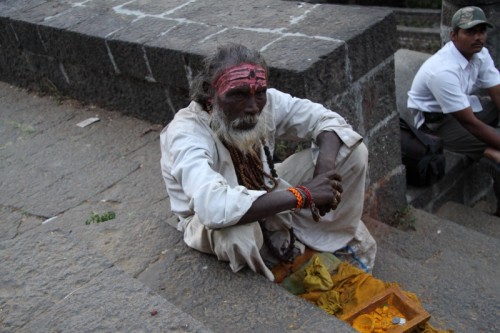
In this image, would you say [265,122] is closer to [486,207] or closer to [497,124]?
[497,124]

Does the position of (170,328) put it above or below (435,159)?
above

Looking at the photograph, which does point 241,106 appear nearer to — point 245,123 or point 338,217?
point 245,123

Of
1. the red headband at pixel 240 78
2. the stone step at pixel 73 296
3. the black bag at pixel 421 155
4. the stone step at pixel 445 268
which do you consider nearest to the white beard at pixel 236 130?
the red headband at pixel 240 78

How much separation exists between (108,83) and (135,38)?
0.69 metres

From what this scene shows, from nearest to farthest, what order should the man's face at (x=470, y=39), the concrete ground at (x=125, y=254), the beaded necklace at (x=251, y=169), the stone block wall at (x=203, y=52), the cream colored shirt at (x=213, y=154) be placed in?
the concrete ground at (x=125, y=254)
the cream colored shirt at (x=213, y=154)
the beaded necklace at (x=251, y=169)
the stone block wall at (x=203, y=52)
the man's face at (x=470, y=39)

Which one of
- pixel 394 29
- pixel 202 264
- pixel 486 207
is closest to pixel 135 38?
pixel 394 29

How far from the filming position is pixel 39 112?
5.09 m

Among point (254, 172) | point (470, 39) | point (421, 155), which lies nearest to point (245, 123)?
point (254, 172)

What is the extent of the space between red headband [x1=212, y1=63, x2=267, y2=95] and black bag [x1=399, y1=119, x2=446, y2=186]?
2373 millimetres

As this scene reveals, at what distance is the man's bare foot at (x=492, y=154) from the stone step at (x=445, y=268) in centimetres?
85

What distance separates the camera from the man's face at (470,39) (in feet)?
15.7

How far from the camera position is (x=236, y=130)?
2.69 meters

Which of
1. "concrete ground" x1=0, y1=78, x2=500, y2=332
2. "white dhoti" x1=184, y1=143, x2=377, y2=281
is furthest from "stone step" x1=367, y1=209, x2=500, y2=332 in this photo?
"white dhoti" x1=184, y1=143, x2=377, y2=281

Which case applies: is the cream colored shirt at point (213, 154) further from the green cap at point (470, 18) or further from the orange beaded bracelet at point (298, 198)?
the green cap at point (470, 18)
